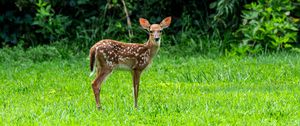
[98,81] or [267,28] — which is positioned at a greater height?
[267,28]

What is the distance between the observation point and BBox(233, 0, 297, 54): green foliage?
15336mm

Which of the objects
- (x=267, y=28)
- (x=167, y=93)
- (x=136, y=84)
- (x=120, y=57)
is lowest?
(x=167, y=93)

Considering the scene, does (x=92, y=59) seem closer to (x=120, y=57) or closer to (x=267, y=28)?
(x=120, y=57)

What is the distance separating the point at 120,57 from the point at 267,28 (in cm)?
590

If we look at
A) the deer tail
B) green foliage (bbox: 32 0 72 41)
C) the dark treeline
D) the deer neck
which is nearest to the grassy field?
the deer tail

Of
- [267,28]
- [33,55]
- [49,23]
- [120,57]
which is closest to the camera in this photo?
[120,57]

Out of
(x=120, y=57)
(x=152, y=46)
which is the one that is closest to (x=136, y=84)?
(x=120, y=57)

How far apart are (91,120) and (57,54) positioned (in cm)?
712

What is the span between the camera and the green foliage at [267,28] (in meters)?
15.3

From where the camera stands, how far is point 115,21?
17469 mm

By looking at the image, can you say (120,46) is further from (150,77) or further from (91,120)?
(150,77)

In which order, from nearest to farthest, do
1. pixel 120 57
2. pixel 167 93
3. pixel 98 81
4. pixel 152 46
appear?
pixel 98 81
pixel 120 57
pixel 152 46
pixel 167 93

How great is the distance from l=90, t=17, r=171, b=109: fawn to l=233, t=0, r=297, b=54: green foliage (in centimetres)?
548

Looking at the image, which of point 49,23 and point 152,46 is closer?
point 152,46
